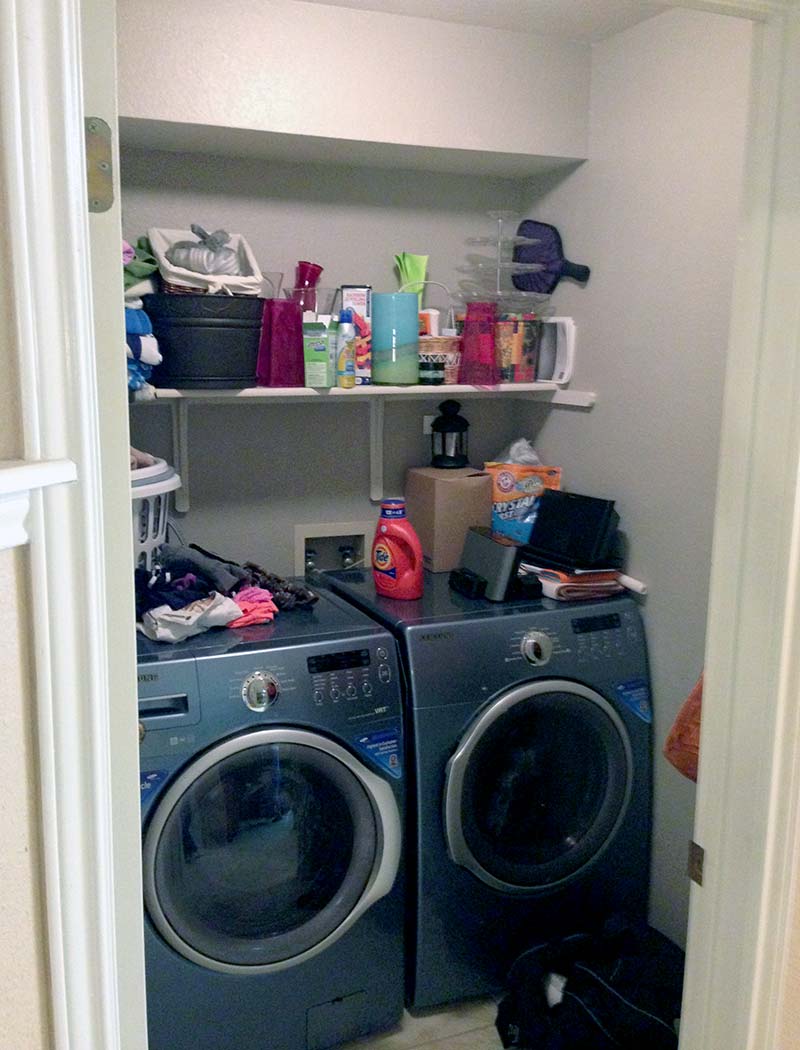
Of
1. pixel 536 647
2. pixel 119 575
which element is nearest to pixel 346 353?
pixel 536 647

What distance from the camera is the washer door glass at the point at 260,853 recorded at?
1889 mm

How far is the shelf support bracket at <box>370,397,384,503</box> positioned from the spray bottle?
0.33m

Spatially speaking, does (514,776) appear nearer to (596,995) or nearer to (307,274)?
(596,995)

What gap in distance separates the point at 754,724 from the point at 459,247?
1.84m

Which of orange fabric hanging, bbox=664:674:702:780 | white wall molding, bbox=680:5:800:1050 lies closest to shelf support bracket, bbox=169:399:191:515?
orange fabric hanging, bbox=664:674:702:780

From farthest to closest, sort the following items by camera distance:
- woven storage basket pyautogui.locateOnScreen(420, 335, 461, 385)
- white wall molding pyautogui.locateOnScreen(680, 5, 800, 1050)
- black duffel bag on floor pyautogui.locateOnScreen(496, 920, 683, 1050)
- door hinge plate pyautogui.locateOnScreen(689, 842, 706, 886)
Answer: woven storage basket pyautogui.locateOnScreen(420, 335, 461, 385)
black duffel bag on floor pyautogui.locateOnScreen(496, 920, 683, 1050)
door hinge plate pyautogui.locateOnScreen(689, 842, 706, 886)
white wall molding pyautogui.locateOnScreen(680, 5, 800, 1050)

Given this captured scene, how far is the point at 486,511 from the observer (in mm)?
2623

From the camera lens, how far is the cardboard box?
8.43 ft

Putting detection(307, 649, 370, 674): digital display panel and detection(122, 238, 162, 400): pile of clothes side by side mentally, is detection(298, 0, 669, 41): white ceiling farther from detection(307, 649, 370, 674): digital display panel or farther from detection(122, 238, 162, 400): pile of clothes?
detection(307, 649, 370, 674): digital display panel

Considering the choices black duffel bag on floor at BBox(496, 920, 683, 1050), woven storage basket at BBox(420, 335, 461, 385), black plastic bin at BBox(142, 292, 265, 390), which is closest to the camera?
black duffel bag on floor at BBox(496, 920, 683, 1050)

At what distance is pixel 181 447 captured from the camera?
2453 millimetres

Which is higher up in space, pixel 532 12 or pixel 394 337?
pixel 532 12

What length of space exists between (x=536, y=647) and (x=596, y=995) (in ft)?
2.50

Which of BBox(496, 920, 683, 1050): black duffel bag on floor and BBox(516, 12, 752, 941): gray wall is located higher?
BBox(516, 12, 752, 941): gray wall
